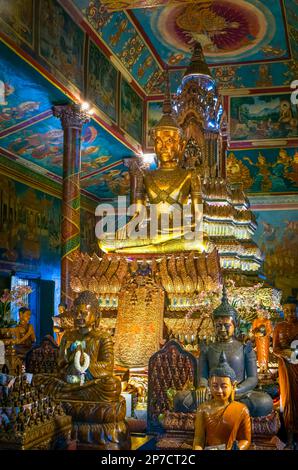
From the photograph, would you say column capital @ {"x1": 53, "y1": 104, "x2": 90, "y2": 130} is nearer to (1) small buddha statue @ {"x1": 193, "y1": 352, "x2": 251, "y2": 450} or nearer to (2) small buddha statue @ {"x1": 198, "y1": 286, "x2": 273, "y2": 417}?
(2) small buddha statue @ {"x1": 198, "y1": 286, "x2": 273, "y2": 417}

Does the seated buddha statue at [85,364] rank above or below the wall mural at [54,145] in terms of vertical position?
below

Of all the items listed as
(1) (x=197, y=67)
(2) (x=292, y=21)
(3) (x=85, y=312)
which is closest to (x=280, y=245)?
(2) (x=292, y=21)

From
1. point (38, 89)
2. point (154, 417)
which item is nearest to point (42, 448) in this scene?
point (154, 417)

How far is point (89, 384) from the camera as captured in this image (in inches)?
157

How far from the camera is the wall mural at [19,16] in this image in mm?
7496

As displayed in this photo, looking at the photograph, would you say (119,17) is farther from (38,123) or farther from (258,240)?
(258,240)

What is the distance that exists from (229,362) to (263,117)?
11791 millimetres

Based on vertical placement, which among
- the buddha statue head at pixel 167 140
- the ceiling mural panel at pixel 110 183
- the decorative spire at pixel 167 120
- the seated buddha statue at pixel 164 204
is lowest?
the seated buddha statue at pixel 164 204

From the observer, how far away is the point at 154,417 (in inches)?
171

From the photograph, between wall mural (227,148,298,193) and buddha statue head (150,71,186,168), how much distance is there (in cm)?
755

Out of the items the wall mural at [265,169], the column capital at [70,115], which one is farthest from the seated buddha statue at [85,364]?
the wall mural at [265,169]

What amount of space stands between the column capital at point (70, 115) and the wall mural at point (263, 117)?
239 inches

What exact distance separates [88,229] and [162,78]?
193 inches

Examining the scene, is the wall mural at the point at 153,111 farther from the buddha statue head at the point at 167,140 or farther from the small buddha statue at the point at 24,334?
the small buddha statue at the point at 24,334
